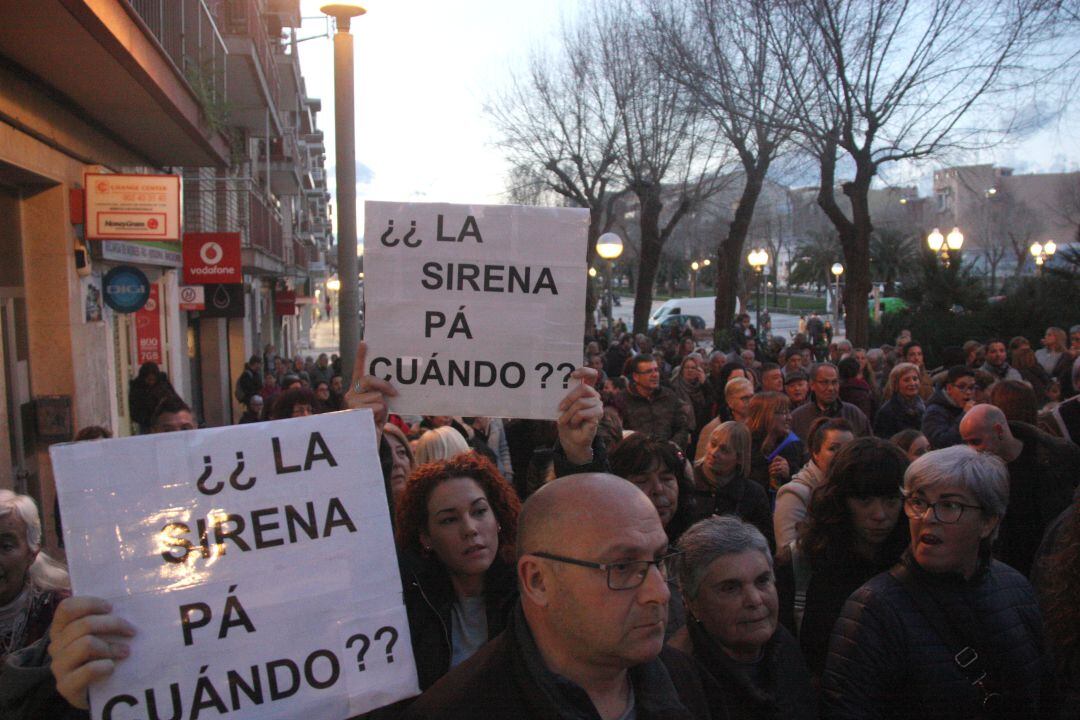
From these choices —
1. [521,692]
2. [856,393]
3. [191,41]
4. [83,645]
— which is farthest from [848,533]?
[191,41]

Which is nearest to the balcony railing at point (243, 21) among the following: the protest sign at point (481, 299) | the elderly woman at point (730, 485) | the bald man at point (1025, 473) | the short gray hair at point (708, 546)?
the elderly woman at point (730, 485)

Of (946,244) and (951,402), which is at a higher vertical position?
(946,244)

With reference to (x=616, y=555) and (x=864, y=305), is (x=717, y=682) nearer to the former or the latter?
(x=616, y=555)

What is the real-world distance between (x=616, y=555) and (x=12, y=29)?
6.39 meters

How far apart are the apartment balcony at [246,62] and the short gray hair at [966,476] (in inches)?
586

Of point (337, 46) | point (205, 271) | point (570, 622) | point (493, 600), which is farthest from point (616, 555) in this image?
point (205, 271)

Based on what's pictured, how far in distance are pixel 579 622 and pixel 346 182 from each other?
5.61 meters

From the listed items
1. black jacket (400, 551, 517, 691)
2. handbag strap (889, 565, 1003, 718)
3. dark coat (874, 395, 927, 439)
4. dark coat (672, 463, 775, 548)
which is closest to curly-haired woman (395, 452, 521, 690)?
black jacket (400, 551, 517, 691)

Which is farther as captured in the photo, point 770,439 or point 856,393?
point 856,393

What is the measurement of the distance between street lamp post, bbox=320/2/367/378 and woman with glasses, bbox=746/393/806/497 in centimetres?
298

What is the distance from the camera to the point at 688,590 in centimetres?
332

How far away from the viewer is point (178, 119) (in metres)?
10.2

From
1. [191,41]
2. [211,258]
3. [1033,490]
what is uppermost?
[191,41]

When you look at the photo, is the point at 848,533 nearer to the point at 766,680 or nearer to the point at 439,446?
the point at 766,680
